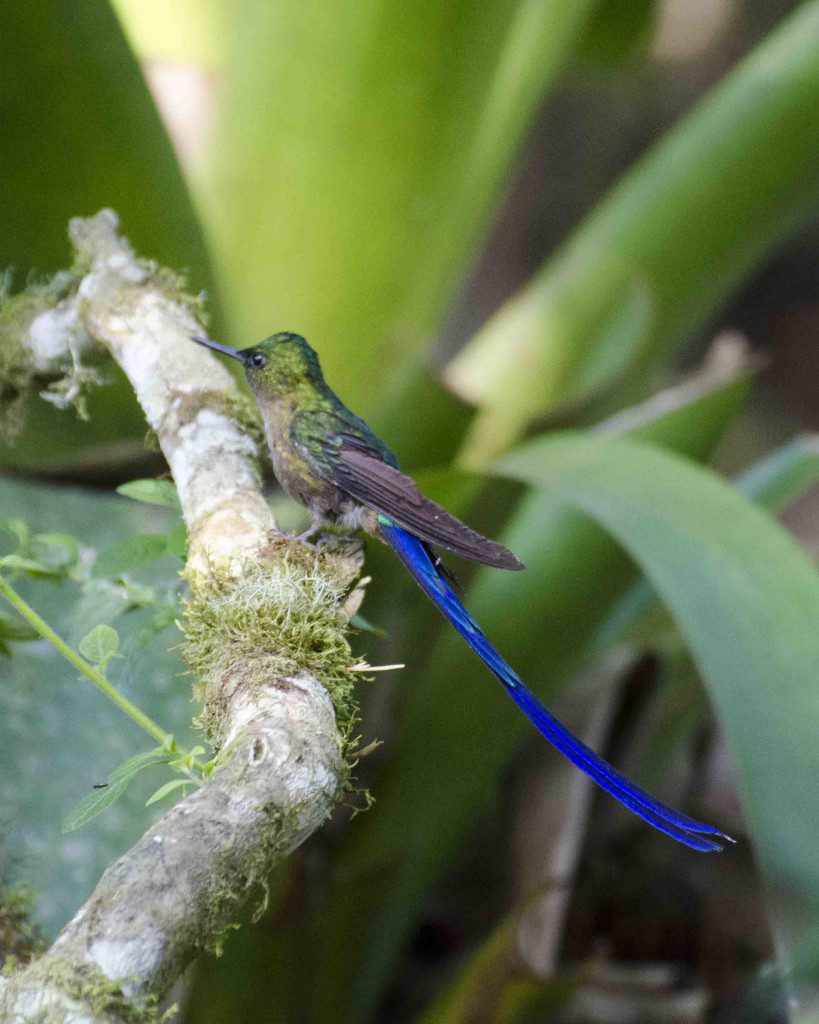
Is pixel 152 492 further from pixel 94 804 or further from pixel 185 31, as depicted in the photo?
pixel 185 31

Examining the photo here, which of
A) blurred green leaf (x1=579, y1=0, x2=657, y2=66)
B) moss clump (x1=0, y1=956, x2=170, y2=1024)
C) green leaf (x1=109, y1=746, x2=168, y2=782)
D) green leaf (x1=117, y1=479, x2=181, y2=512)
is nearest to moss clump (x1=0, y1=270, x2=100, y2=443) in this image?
green leaf (x1=117, y1=479, x2=181, y2=512)

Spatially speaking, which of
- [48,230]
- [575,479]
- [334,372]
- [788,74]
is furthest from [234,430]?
[788,74]

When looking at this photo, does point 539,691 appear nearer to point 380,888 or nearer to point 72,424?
point 380,888

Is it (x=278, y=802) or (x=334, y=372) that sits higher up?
(x=334, y=372)

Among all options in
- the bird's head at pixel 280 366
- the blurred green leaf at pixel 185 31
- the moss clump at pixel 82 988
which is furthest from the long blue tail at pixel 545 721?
the blurred green leaf at pixel 185 31

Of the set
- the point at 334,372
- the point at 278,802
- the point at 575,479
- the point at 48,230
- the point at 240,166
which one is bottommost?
the point at 278,802

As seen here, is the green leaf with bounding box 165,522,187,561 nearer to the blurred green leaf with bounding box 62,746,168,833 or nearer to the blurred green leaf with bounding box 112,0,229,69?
the blurred green leaf with bounding box 62,746,168,833

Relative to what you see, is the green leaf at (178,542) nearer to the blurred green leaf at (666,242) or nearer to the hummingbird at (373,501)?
the hummingbird at (373,501)
